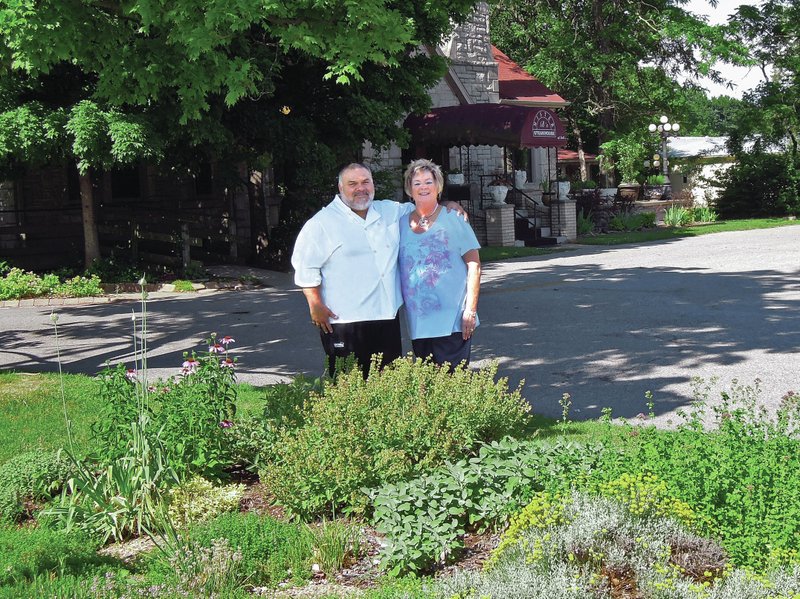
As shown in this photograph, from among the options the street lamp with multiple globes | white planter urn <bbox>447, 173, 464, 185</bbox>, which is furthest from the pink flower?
the street lamp with multiple globes

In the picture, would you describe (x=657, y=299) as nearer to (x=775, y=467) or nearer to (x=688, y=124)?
(x=775, y=467)

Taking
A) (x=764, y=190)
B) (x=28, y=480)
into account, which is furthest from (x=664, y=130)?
(x=28, y=480)

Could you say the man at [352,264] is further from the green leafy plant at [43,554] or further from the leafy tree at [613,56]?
the leafy tree at [613,56]

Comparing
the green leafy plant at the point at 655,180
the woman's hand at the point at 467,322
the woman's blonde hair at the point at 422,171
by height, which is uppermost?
the green leafy plant at the point at 655,180

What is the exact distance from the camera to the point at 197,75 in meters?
8.01

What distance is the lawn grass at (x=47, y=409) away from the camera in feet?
21.8

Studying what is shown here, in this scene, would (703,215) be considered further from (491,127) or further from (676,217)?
(491,127)

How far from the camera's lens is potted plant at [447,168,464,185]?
27.6 metres

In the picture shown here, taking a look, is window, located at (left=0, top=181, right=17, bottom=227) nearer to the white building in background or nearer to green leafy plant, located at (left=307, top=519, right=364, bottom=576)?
green leafy plant, located at (left=307, top=519, right=364, bottom=576)

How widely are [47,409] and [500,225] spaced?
19.9 metres

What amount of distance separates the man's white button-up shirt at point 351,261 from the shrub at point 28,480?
5.87 ft

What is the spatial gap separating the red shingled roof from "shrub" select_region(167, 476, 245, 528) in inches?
1096

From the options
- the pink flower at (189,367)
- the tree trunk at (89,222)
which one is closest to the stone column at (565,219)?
the tree trunk at (89,222)

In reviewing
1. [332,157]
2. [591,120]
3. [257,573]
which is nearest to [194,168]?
[332,157]
